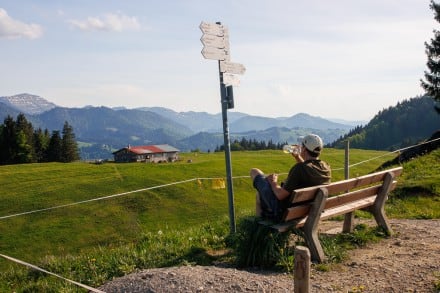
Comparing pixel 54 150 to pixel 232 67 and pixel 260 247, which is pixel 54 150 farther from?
pixel 260 247

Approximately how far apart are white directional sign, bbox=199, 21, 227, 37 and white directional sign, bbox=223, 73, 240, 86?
29.5 inches

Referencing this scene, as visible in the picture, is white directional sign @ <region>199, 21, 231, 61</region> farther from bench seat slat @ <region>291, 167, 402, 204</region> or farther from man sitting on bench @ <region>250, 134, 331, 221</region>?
bench seat slat @ <region>291, 167, 402, 204</region>

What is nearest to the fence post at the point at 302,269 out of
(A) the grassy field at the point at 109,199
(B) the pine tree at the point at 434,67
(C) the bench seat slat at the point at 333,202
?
(C) the bench seat slat at the point at 333,202

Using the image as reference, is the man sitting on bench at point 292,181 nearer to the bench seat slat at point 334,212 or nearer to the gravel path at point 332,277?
the bench seat slat at point 334,212

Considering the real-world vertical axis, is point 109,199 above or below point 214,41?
below

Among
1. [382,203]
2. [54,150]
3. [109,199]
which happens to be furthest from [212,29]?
[54,150]

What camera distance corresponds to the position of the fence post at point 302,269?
3.76m

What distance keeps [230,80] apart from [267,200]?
Result: 8.07 feet

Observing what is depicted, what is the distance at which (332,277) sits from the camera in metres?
6.57

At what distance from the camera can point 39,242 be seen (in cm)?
4891

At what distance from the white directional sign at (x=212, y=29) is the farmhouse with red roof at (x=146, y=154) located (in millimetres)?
116062

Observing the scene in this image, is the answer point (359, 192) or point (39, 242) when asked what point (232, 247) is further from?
point (39, 242)

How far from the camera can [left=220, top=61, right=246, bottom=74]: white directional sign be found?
320 inches

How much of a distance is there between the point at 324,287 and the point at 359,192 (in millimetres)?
2649
